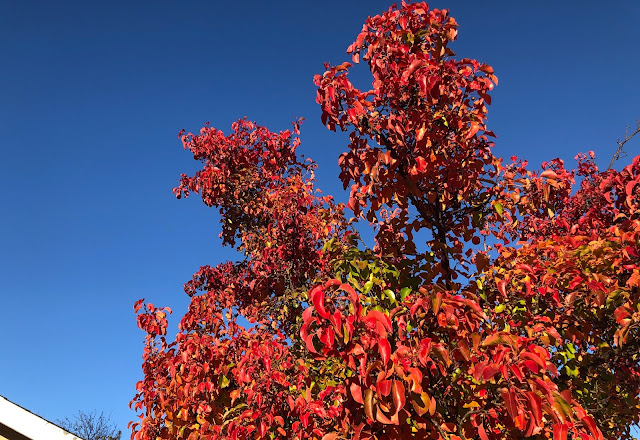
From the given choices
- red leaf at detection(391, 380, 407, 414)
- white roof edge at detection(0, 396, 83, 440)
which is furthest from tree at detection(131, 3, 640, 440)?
white roof edge at detection(0, 396, 83, 440)

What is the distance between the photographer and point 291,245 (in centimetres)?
889

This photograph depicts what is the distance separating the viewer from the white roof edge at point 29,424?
4973mm

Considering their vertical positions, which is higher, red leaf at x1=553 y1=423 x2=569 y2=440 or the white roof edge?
red leaf at x1=553 y1=423 x2=569 y2=440

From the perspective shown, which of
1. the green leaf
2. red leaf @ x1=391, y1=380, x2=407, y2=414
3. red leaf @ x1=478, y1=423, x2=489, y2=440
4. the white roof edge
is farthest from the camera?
the white roof edge

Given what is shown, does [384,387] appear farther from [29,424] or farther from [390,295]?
[29,424]

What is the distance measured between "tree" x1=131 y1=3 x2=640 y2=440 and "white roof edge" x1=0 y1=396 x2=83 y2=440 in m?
1.32

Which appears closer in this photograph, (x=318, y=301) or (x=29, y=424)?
(x=318, y=301)

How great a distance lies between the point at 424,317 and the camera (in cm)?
279

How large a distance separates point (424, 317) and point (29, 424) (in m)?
5.02

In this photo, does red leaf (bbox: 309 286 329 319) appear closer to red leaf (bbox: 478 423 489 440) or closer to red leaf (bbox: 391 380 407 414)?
red leaf (bbox: 391 380 407 414)

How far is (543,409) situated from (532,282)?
6.33ft

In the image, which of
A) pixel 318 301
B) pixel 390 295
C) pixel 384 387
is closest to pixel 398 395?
pixel 384 387

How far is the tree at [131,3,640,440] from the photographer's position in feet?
8.20

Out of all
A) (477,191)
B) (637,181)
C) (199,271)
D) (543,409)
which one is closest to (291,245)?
(199,271)
